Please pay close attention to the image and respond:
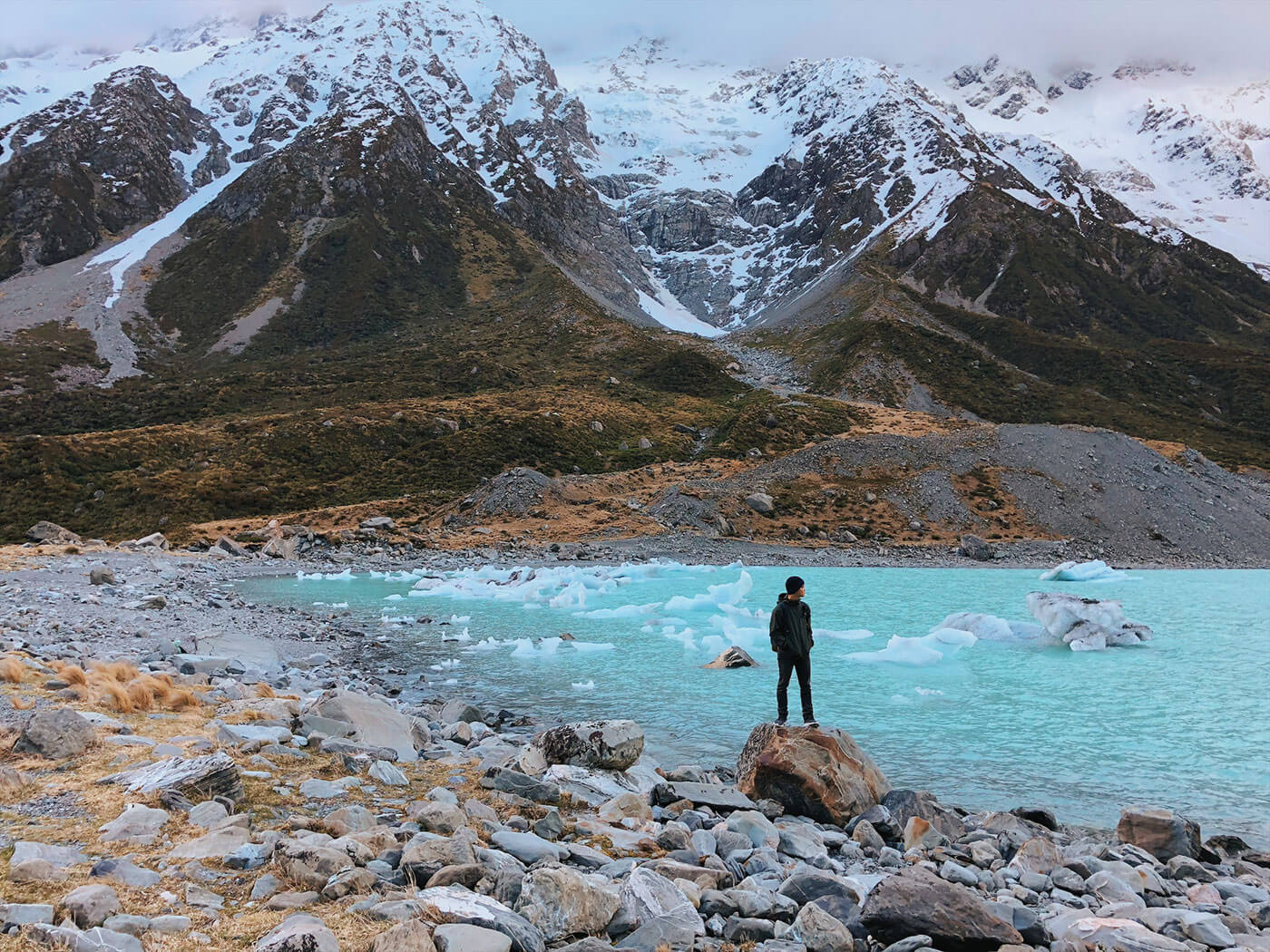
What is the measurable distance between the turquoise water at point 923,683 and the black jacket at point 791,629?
2397 millimetres

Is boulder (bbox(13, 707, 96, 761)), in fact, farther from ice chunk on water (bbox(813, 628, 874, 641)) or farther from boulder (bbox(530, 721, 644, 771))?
ice chunk on water (bbox(813, 628, 874, 641))

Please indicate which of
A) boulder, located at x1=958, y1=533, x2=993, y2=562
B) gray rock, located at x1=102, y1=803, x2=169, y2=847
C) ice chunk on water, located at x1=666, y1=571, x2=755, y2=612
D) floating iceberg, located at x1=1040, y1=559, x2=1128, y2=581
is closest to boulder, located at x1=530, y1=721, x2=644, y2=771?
gray rock, located at x1=102, y1=803, x2=169, y2=847

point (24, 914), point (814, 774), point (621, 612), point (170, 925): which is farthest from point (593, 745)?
point (621, 612)

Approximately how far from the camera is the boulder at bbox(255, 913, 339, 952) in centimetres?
462

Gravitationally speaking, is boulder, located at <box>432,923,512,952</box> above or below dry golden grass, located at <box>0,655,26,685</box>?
above

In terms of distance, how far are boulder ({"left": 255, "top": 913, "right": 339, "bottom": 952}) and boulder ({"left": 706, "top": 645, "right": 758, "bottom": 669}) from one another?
705 inches

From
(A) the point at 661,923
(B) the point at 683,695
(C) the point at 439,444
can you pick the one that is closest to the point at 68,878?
(A) the point at 661,923

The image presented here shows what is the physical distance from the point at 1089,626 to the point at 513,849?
80.6 feet

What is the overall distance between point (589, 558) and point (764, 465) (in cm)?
2647

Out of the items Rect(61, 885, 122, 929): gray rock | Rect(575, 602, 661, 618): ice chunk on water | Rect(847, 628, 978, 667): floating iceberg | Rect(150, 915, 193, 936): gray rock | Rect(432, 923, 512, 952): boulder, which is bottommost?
Rect(575, 602, 661, 618): ice chunk on water

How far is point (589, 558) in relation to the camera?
173 feet

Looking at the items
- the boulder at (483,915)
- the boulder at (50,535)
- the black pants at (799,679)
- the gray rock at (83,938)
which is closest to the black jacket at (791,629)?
the black pants at (799,679)

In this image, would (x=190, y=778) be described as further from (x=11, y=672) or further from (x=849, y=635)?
(x=849, y=635)

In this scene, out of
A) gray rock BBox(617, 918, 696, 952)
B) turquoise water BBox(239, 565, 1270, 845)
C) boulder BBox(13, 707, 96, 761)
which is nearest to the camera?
gray rock BBox(617, 918, 696, 952)
